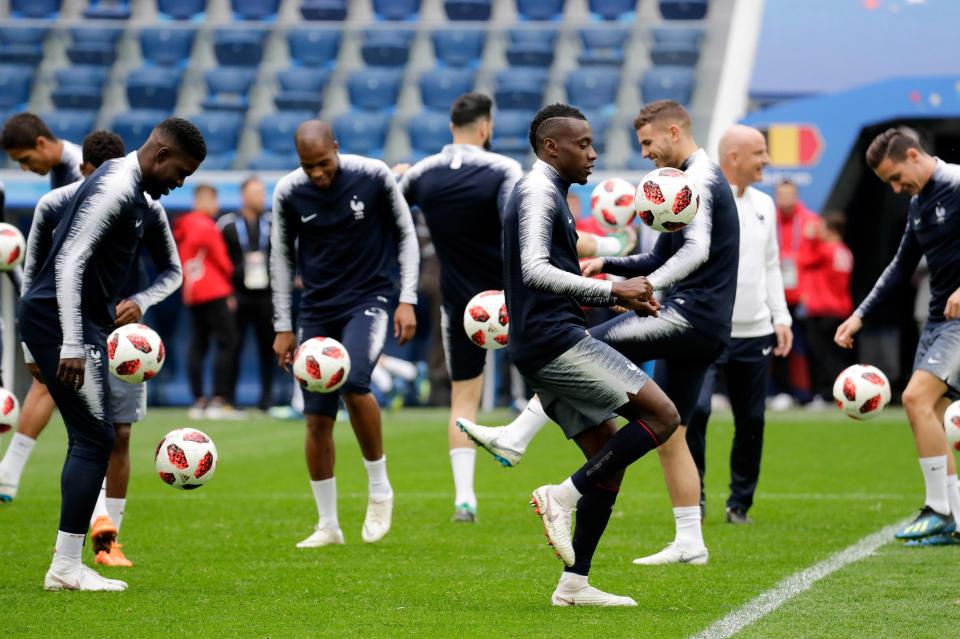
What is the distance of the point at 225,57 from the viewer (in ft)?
74.1

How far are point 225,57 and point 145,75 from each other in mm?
1249

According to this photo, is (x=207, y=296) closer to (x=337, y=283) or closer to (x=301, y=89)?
(x=301, y=89)

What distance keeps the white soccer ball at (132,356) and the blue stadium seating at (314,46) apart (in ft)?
52.0

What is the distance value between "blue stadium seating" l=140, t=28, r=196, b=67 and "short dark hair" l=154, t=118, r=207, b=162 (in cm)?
1687

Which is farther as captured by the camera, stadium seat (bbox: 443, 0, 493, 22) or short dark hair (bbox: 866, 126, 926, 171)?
stadium seat (bbox: 443, 0, 493, 22)

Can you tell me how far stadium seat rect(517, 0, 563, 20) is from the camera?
74.3 ft

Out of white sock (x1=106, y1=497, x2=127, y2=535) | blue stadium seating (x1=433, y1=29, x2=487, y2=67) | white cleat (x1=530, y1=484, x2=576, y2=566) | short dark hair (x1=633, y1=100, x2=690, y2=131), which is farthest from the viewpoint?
blue stadium seating (x1=433, y1=29, x2=487, y2=67)

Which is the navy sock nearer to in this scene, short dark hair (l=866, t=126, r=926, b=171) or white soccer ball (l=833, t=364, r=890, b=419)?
white soccer ball (l=833, t=364, r=890, b=419)

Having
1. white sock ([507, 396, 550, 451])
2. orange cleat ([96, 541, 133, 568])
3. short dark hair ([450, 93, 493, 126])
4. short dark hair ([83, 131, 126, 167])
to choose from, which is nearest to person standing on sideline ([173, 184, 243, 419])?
short dark hair ([450, 93, 493, 126])

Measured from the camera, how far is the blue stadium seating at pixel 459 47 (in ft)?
72.3

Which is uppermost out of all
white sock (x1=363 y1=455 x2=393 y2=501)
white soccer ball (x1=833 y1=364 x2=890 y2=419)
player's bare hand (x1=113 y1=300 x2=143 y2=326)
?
player's bare hand (x1=113 y1=300 x2=143 y2=326)

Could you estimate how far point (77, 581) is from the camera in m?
6.58

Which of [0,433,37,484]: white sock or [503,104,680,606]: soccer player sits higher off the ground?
[503,104,680,606]: soccer player

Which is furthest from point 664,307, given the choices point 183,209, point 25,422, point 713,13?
Result: point 713,13
